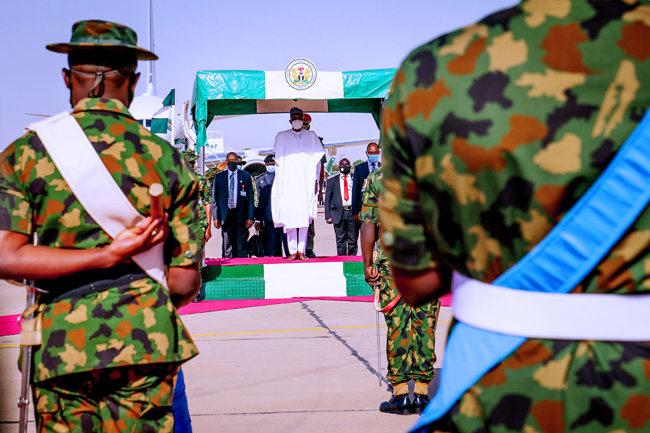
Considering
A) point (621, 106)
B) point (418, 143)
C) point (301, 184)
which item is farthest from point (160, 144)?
point (301, 184)

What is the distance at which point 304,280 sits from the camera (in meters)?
9.66

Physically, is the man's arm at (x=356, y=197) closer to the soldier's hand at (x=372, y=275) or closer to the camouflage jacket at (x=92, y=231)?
the soldier's hand at (x=372, y=275)

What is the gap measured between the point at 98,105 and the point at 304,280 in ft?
25.1

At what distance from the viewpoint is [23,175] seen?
2037 millimetres

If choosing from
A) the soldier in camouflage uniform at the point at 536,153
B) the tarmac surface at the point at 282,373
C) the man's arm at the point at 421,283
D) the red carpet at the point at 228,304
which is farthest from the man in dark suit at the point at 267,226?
the soldier in camouflage uniform at the point at 536,153

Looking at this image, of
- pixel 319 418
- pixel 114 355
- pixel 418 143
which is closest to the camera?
pixel 418 143

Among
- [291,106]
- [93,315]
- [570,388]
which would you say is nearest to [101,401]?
[93,315]

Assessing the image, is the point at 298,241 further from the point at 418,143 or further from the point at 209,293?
the point at 418,143

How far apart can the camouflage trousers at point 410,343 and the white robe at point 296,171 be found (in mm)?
5802

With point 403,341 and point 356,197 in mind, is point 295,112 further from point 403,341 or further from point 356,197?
point 403,341

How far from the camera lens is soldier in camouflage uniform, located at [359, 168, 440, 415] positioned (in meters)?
4.50

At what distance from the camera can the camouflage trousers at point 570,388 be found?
1.23 meters

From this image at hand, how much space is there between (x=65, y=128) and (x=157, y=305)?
61 cm

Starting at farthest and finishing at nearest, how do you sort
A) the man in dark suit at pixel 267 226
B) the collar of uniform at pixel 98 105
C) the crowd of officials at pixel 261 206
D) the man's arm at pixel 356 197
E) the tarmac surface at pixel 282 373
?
the man in dark suit at pixel 267 226
the crowd of officials at pixel 261 206
the man's arm at pixel 356 197
the tarmac surface at pixel 282 373
the collar of uniform at pixel 98 105
